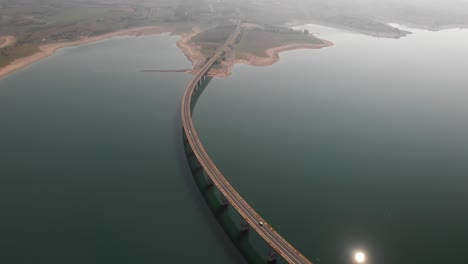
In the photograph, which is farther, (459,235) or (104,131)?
(104,131)

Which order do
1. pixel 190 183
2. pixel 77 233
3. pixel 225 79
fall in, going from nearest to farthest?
pixel 77 233
pixel 190 183
pixel 225 79

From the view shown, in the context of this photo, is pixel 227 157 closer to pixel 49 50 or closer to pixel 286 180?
pixel 286 180

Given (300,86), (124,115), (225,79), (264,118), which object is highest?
(225,79)

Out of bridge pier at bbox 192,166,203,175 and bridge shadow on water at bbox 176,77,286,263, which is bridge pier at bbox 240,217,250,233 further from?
bridge pier at bbox 192,166,203,175

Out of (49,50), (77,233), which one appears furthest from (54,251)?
(49,50)

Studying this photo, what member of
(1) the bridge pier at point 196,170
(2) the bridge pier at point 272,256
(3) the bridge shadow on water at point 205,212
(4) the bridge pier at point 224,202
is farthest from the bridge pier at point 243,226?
(1) the bridge pier at point 196,170

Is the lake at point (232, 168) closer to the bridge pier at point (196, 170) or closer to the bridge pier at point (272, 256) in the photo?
the bridge pier at point (196, 170)

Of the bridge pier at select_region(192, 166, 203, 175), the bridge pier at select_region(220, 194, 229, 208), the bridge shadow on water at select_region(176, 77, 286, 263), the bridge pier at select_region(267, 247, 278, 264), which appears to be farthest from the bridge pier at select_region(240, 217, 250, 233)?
the bridge pier at select_region(192, 166, 203, 175)
